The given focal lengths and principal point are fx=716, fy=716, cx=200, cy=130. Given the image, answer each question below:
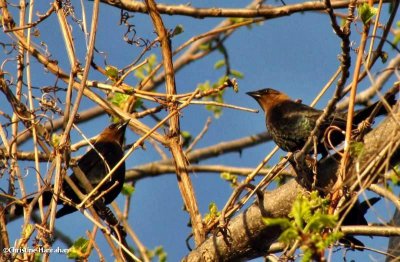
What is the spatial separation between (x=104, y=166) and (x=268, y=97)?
1.36 m

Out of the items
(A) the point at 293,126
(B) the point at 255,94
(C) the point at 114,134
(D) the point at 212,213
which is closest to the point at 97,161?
(C) the point at 114,134

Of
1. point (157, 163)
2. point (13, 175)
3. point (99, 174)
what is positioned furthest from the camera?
point (157, 163)

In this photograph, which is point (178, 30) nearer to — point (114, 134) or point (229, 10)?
point (229, 10)

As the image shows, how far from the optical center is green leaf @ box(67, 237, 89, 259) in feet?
9.39

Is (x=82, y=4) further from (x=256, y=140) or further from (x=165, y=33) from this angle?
(x=256, y=140)

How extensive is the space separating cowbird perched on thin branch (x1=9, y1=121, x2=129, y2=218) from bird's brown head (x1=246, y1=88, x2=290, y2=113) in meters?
1.07

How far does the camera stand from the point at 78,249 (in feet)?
9.48

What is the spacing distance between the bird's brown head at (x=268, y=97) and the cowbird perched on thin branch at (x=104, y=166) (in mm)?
1073

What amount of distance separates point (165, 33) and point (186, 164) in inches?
27.6

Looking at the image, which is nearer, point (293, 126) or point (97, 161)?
point (293, 126)

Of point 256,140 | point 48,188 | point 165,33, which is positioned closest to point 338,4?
point 165,33

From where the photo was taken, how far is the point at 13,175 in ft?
11.1

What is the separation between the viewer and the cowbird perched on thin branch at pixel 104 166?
15.7 feet

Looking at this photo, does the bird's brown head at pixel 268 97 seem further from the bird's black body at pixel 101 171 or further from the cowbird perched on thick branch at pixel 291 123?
the bird's black body at pixel 101 171
